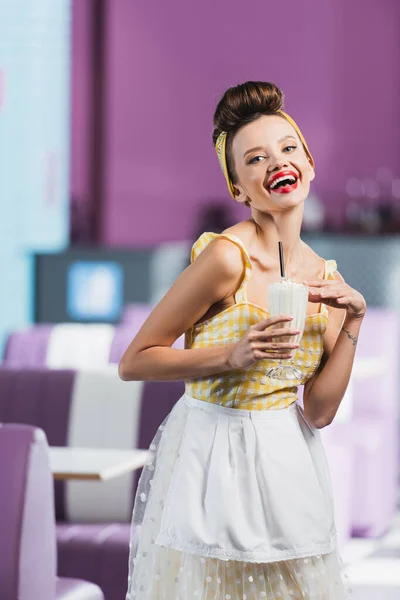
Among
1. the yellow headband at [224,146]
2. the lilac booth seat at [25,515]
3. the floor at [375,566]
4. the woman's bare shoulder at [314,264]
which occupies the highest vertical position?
the yellow headband at [224,146]

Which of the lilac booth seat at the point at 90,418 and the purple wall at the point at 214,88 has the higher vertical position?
the purple wall at the point at 214,88

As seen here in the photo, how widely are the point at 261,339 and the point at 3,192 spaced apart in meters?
5.77

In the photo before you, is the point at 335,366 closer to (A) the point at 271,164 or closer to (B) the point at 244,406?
(B) the point at 244,406

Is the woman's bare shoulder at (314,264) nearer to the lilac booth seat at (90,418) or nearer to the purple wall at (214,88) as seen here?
the lilac booth seat at (90,418)

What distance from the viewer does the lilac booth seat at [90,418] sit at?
384 centimetres

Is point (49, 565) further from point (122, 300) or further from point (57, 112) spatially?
point (57, 112)

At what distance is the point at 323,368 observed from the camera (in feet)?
6.64

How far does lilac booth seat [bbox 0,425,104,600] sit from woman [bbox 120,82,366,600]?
620mm

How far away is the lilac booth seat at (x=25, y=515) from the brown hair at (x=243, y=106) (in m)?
0.92

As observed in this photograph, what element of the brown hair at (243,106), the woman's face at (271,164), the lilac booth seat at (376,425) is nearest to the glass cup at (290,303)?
the woman's face at (271,164)

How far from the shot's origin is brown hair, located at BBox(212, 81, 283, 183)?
78.2 inches

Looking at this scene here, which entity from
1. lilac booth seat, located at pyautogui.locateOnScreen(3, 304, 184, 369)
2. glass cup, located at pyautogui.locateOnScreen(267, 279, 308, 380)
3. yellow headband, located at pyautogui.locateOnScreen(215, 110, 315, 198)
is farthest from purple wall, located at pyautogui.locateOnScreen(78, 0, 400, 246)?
glass cup, located at pyautogui.locateOnScreen(267, 279, 308, 380)

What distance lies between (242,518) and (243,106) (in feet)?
2.24

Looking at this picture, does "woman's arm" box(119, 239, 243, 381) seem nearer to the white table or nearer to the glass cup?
the glass cup
